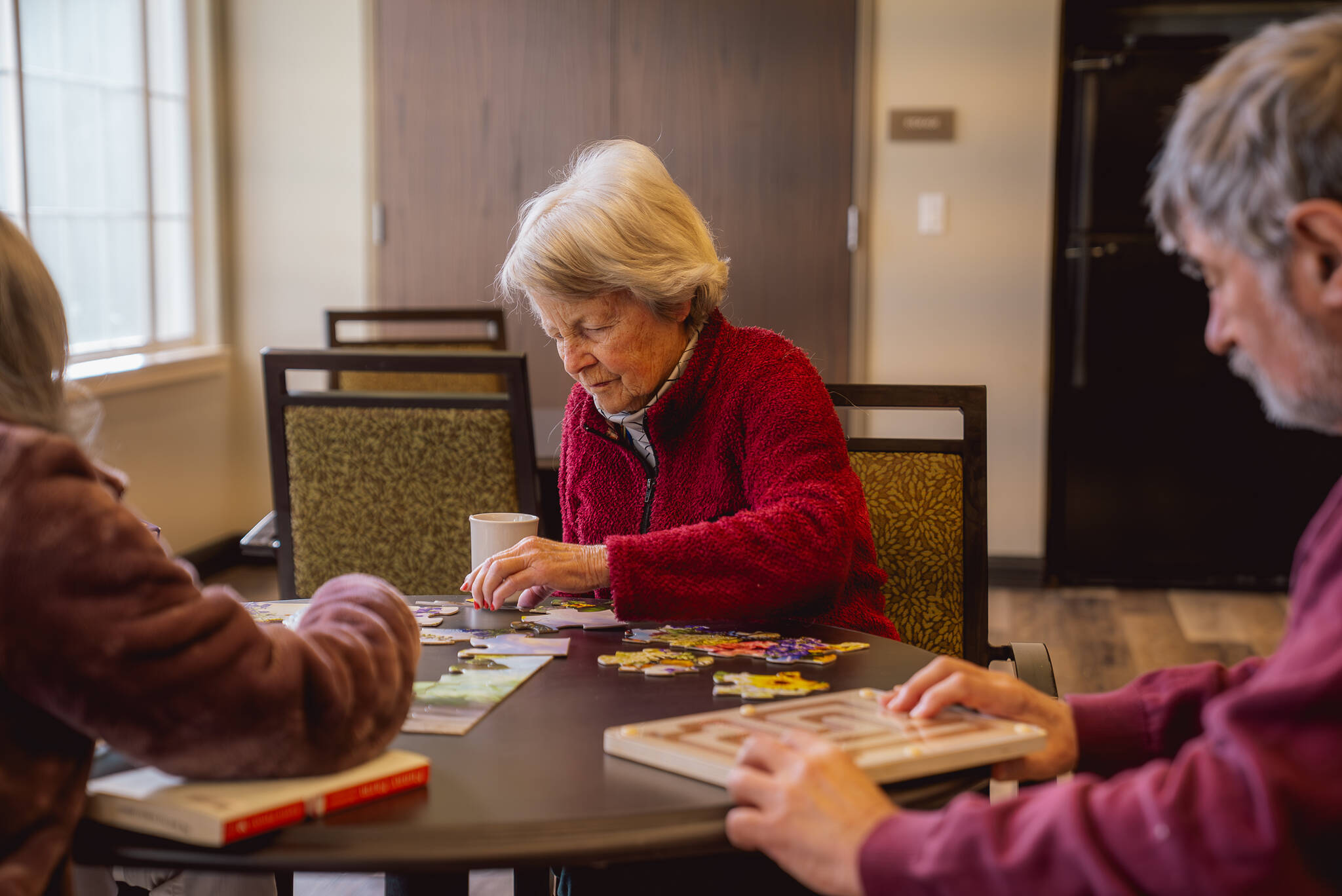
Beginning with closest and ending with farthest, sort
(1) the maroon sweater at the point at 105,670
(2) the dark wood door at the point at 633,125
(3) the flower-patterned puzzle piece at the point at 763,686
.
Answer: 1. (1) the maroon sweater at the point at 105,670
2. (3) the flower-patterned puzzle piece at the point at 763,686
3. (2) the dark wood door at the point at 633,125

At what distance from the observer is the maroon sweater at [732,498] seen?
1438mm

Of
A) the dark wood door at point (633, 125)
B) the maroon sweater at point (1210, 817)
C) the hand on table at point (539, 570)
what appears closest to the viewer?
the maroon sweater at point (1210, 817)

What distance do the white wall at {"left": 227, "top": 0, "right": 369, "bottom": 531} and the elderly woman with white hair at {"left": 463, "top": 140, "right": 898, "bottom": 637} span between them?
346 centimetres

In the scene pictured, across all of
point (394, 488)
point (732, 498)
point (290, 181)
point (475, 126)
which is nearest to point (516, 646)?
point (732, 498)

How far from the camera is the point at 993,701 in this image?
109cm

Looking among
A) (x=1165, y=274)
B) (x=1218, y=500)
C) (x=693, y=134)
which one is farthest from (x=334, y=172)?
(x=1218, y=500)

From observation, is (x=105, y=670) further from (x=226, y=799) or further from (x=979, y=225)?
(x=979, y=225)

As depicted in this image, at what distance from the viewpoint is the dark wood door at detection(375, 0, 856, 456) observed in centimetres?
471

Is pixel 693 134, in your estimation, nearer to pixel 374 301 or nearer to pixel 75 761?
pixel 374 301

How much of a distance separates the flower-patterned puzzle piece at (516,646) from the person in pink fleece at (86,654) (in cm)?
40

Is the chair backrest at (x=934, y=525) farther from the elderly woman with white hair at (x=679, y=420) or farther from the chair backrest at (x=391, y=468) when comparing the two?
the chair backrest at (x=391, y=468)

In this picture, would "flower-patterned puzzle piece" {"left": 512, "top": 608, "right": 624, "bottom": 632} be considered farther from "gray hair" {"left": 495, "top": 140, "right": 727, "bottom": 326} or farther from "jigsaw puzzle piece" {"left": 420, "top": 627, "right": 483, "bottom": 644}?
"gray hair" {"left": 495, "top": 140, "right": 727, "bottom": 326}

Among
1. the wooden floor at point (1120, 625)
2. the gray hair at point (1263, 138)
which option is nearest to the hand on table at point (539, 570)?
the gray hair at point (1263, 138)

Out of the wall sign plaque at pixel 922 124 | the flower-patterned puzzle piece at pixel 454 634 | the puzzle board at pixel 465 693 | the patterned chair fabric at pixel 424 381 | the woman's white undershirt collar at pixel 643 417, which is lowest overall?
the flower-patterned puzzle piece at pixel 454 634
